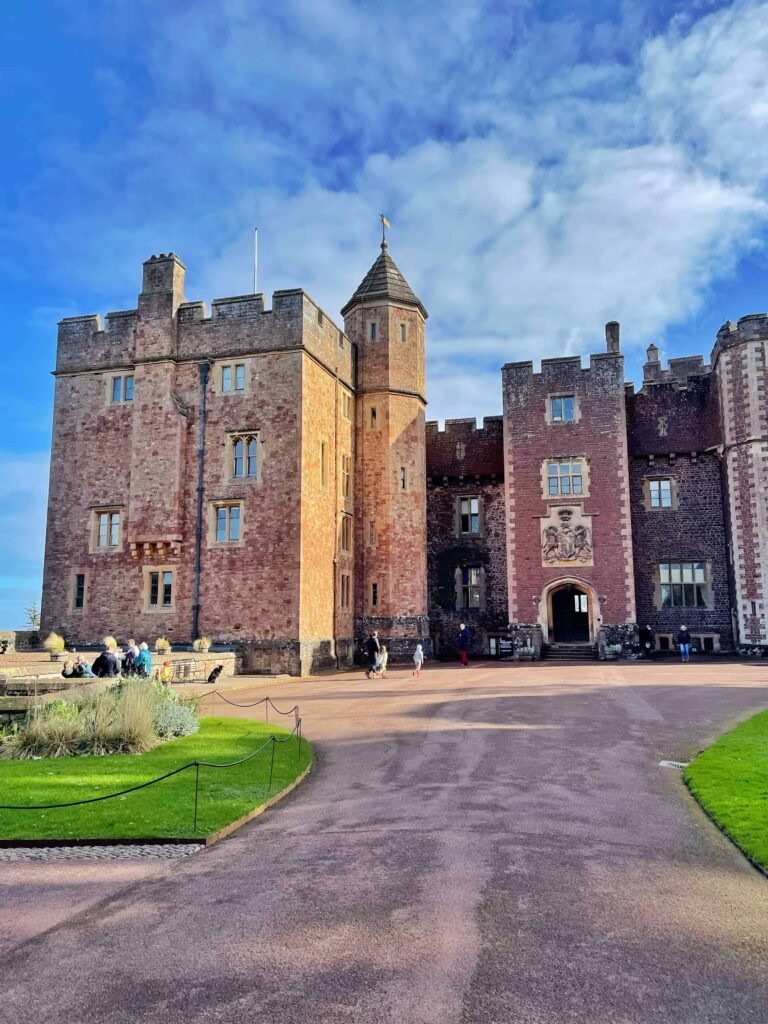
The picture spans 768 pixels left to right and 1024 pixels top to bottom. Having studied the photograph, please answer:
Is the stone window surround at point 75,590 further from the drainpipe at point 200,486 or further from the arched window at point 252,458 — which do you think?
the arched window at point 252,458

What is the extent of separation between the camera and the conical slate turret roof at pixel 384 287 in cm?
3275

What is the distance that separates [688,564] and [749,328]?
31.7ft

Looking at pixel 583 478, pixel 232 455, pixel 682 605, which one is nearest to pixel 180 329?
pixel 232 455

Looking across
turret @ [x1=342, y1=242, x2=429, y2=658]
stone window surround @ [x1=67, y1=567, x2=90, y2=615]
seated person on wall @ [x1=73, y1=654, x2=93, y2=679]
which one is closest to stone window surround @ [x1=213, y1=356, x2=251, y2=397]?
turret @ [x1=342, y1=242, x2=429, y2=658]

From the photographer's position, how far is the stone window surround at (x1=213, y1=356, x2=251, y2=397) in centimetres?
2794

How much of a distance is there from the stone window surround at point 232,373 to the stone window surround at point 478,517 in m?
12.3

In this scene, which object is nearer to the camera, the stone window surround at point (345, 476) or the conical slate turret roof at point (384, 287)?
the stone window surround at point (345, 476)

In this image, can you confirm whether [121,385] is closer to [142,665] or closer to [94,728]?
[142,665]

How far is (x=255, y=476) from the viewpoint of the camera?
27516mm

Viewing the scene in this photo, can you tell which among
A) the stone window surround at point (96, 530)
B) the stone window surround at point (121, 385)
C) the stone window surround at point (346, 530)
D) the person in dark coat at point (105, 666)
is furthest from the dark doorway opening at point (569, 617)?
the person in dark coat at point (105, 666)

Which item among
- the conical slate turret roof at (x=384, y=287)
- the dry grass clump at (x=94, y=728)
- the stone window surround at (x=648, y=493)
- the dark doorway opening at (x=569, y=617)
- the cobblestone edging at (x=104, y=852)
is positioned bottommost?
the cobblestone edging at (x=104, y=852)

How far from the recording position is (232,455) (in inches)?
1102

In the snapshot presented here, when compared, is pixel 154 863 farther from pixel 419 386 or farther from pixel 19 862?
pixel 419 386

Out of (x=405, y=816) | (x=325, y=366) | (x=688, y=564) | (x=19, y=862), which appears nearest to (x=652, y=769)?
(x=405, y=816)
